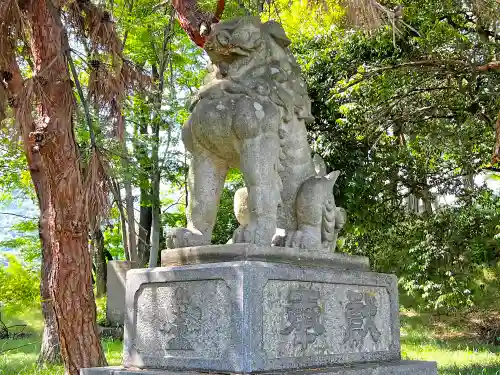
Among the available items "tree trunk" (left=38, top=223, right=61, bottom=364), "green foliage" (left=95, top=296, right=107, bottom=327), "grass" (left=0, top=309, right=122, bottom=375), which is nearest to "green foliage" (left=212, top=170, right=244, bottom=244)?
"green foliage" (left=95, top=296, right=107, bottom=327)

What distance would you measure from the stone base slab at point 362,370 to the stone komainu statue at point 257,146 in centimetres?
72

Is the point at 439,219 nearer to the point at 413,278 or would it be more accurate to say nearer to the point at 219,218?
the point at 413,278

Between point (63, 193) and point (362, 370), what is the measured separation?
A: 10.6 feet

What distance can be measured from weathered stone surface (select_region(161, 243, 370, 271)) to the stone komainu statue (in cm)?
9

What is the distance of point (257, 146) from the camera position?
3.55 metres

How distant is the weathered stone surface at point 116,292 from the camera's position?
1378 cm

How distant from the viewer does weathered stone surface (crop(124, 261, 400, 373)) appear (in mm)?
3045

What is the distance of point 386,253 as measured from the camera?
1159 centimetres

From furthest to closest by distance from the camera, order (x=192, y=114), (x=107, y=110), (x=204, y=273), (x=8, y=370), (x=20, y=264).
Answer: (x=20, y=264) < (x=8, y=370) < (x=107, y=110) < (x=192, y=114) < (x=204, y=273)

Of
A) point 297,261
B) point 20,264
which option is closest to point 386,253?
point 297,261

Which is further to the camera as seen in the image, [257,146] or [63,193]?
[63,193]

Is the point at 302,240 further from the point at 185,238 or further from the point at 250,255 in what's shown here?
the point at 185,238

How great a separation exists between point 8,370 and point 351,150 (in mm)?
5346

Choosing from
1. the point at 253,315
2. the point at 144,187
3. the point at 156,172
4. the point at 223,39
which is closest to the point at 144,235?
the point at 144,187
